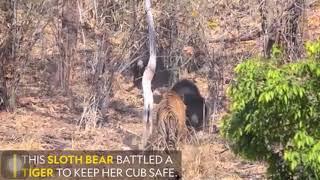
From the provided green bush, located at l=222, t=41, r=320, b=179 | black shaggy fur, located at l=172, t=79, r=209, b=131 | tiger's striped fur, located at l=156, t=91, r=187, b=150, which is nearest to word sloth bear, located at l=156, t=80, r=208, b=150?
tiger's striped fur, located at l=156, t=91, r=187, b=150

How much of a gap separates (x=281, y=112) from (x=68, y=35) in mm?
8854

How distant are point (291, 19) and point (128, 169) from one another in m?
4.17

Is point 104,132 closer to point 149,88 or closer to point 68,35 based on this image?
point 149,88

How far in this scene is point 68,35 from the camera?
13.6 m

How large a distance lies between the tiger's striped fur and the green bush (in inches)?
166

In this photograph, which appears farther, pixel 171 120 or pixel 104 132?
pixel 104 132

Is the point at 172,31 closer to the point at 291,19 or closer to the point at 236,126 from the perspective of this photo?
the point at 291,19

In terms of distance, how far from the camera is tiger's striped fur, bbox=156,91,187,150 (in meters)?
9.90

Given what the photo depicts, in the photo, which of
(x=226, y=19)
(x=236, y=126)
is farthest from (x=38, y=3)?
(x=236, y=126)

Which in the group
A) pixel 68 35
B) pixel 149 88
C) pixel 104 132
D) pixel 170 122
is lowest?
pixel 104 132

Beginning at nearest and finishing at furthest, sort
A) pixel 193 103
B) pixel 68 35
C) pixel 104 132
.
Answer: pixel 104 132 → pixel 193 103 → pixel 68 35

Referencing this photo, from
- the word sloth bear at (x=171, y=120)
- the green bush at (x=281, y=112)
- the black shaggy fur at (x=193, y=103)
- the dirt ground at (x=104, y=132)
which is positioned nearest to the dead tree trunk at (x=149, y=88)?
the word sloth bear at (x=171, y=120)

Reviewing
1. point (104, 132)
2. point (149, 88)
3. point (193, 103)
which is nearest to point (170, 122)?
point (149, 88)

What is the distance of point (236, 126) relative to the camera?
224 inches
